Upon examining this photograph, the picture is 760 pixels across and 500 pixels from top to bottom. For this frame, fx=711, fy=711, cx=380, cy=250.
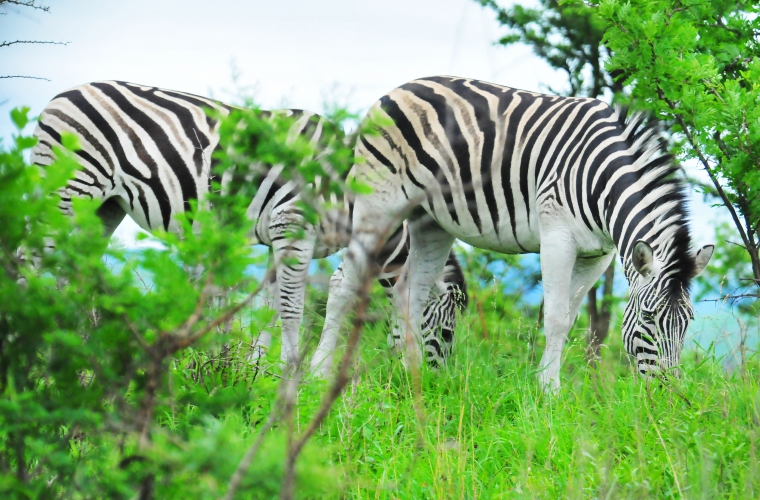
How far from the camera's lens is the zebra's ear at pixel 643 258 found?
157 inches

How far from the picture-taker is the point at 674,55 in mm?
5082

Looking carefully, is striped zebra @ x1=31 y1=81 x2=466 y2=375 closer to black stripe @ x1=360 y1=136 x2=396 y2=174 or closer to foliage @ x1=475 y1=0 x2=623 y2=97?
black stripe @ x1=360 y1=136 x2=396 y2=174

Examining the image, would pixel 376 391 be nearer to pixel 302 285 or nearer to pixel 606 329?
pixel 302 285

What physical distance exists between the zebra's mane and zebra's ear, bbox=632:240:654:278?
0.08 m

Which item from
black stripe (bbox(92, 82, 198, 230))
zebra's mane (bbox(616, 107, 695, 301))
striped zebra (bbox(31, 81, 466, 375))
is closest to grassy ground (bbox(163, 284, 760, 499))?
zebra's mane (bbox(616, 107, 695, 301))

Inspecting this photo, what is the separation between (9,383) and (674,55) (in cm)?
470

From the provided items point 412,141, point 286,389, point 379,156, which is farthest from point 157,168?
point 286,389

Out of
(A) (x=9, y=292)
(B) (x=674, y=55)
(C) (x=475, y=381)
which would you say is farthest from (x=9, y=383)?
(B) (x=674, y=55)

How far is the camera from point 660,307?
3996mm

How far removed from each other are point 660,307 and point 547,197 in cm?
120

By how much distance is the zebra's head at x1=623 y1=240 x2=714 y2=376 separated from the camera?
13.0ft

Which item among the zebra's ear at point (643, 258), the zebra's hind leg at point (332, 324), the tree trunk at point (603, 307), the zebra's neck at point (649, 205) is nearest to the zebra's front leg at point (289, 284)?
the zebra's hind leg at point (332, 324)

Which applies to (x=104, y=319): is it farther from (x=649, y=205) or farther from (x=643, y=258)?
(x=649, y=205)

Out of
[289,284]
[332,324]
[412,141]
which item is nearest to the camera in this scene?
[412,141]
